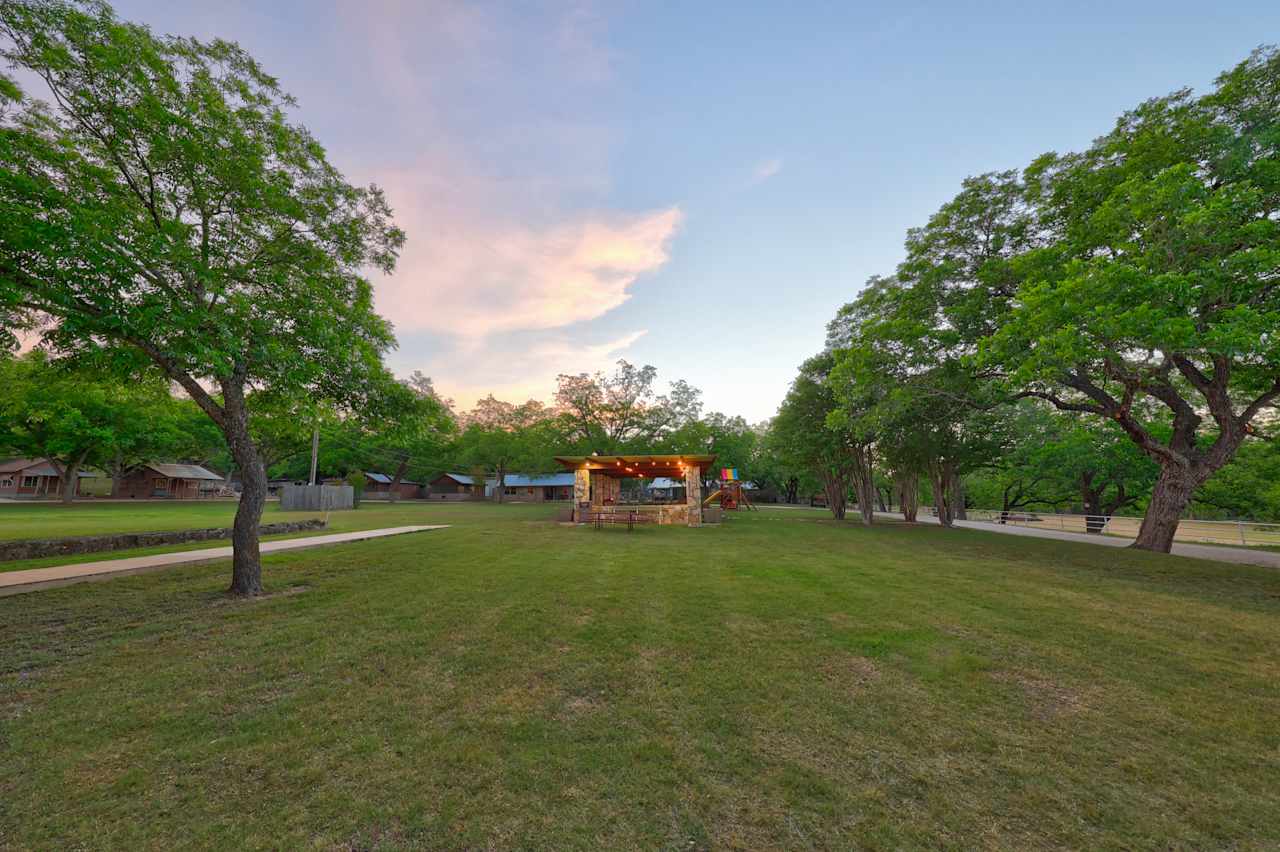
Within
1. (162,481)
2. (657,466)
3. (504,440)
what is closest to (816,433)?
(657,466)

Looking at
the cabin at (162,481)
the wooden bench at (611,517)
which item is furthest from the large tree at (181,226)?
the cabin at (162,481)

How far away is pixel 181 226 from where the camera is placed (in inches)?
290

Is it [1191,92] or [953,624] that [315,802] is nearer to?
[953,624]

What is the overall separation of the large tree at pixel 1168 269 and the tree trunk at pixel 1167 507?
0.04 m

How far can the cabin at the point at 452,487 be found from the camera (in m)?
66.6

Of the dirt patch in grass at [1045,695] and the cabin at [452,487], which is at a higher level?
the dirt patch in grass at [1045,695]

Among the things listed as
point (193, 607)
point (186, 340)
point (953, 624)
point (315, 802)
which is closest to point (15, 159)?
point (186, 340)

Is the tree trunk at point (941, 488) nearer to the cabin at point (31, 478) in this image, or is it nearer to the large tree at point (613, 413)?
the large tree at point (613, 413)

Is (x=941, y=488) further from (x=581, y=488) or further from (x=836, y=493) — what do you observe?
(x=581, y=488)

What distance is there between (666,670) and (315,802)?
10.5 ft

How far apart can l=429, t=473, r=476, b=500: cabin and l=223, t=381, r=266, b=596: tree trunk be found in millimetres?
60293

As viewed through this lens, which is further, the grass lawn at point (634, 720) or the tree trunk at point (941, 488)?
the tree trunk at point (941, 488)

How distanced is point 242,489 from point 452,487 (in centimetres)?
6445

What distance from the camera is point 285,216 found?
8695mm
